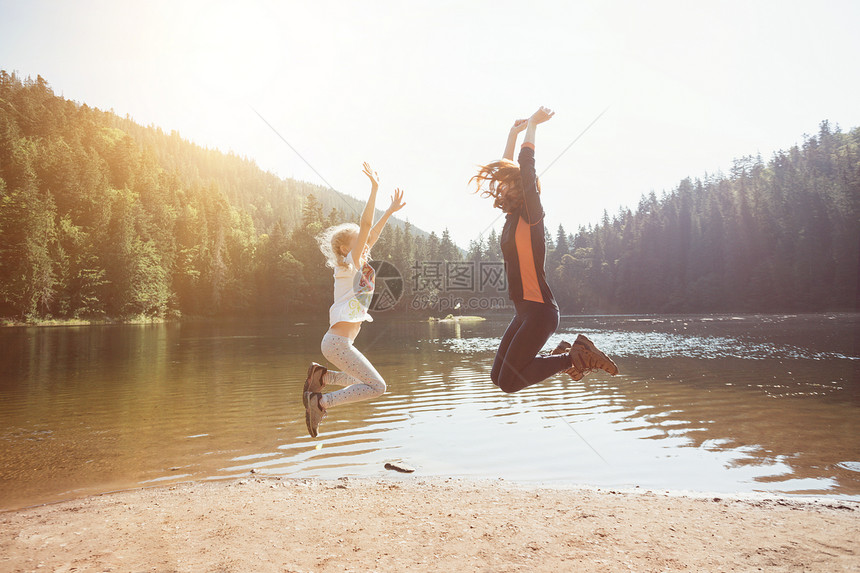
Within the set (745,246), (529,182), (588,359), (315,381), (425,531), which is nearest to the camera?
(529,182)

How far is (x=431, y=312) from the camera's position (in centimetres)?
9331

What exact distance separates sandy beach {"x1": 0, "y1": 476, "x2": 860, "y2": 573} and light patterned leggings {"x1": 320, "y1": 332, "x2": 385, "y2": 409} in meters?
1.55

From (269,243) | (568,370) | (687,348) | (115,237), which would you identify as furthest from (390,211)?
(269,243)

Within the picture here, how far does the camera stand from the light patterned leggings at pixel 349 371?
4832mm

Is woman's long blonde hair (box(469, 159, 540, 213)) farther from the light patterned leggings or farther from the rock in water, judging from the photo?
the rock in water

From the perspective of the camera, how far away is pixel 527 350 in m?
4.48

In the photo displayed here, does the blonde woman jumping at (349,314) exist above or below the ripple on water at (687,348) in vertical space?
above

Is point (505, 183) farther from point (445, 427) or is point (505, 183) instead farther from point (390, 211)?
point (445, 427)

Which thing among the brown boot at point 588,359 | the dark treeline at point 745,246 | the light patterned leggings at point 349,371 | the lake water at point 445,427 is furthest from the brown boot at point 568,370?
the dark treeline at point 745,246

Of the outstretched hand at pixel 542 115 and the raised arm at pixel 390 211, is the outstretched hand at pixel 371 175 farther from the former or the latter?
the outstretched hand at pixel 542 115

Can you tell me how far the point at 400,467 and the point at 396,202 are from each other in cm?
558

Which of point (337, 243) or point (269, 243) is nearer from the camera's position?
point (337, 243)

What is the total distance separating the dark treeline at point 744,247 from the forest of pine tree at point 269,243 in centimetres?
21

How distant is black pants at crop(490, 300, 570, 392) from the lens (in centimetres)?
447
